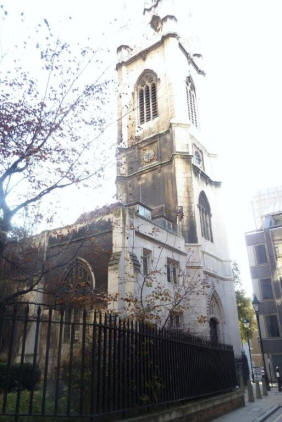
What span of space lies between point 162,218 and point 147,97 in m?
13.9

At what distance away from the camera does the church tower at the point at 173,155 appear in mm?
25281

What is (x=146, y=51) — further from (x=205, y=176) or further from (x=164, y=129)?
(x=205, y=176)

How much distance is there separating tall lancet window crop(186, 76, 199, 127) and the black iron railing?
24.0 metres

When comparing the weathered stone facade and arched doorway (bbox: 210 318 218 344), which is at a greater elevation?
the weathered stone facade

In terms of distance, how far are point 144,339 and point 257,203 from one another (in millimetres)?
64290

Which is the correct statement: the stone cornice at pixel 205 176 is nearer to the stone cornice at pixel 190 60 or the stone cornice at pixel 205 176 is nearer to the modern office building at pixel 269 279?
the modern office building at pixel 269 279

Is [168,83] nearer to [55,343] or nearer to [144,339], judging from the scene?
[55,343]

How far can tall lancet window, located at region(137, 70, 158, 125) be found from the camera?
31328 mm

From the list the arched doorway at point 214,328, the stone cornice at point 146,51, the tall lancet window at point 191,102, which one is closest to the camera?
the arched doorway at point 214,328

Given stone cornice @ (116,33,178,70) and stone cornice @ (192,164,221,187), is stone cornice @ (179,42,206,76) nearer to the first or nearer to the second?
stone cornice @ (116,33,178,70)

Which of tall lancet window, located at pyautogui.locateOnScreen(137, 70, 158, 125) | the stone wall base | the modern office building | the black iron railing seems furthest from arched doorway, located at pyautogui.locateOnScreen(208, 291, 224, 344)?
tall lancet window, located at pyautogui.locateOnScreen(137, 70, 158, 125)

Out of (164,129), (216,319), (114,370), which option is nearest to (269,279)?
(216,319)

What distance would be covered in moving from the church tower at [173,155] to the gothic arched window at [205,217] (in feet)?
0.27

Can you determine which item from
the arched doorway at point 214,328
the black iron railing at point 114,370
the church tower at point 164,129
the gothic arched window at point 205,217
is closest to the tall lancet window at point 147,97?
the church tower at point 164,129
